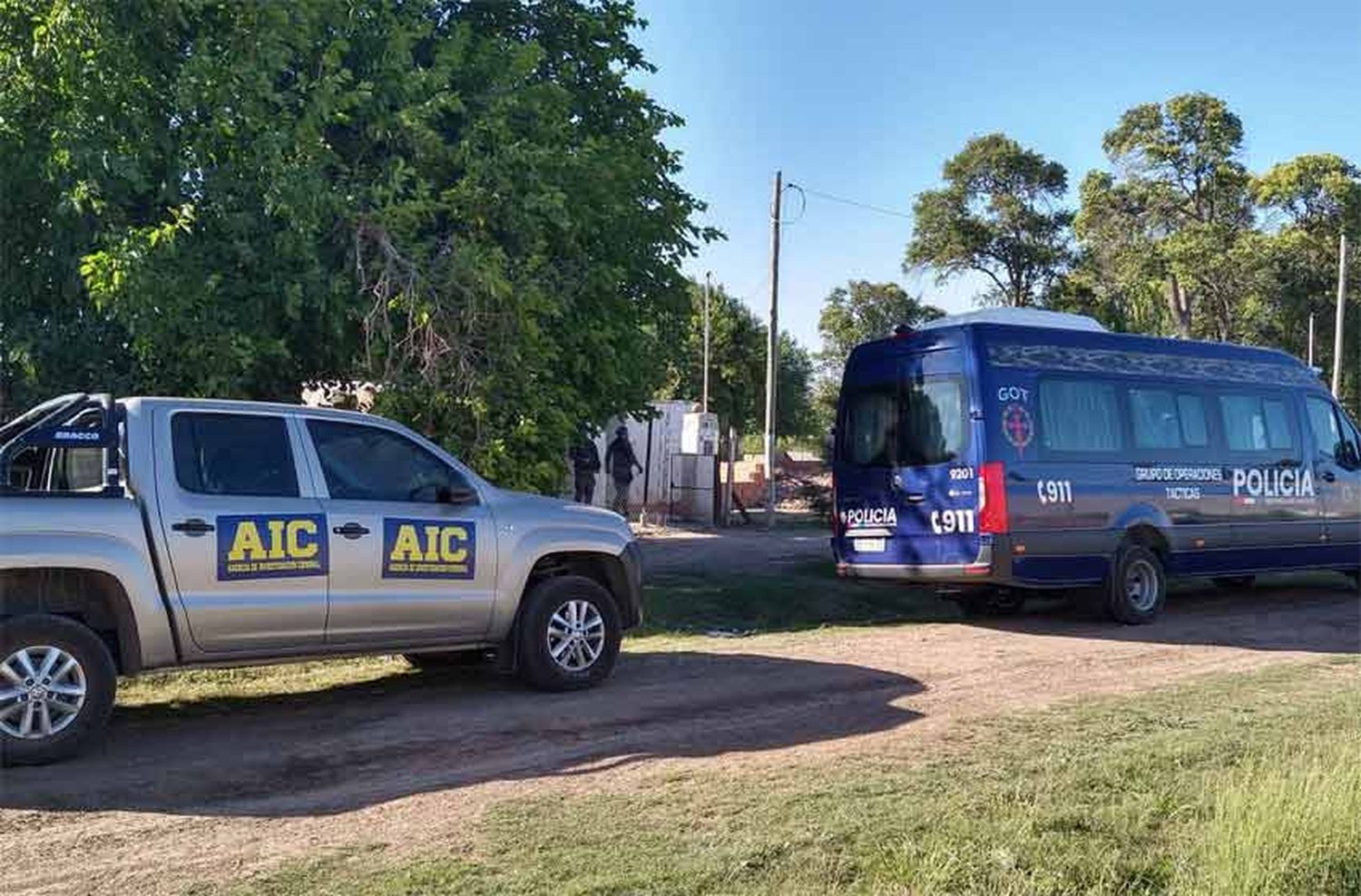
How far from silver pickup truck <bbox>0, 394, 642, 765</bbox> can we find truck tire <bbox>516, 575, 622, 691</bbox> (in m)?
0.01

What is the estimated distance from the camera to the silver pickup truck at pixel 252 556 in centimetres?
585

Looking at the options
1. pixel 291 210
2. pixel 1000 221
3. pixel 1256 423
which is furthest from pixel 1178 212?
pixel 291 210

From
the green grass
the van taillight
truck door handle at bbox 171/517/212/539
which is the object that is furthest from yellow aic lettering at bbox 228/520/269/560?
the van taillight

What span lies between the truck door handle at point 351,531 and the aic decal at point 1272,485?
30.1ft

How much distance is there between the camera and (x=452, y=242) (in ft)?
34.0

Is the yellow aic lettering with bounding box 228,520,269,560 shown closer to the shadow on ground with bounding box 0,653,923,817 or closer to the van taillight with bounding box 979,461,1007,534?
the shadow on ground with bounding box 0,653,923,817

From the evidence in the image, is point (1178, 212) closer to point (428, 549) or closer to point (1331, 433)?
point (1331, 433)

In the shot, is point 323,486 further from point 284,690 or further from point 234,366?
point 234,366

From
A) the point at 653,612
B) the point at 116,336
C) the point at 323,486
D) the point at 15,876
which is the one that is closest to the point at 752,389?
the point at 653,612

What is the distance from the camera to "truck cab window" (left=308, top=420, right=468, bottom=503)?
22.9ft

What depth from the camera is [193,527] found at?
20.6ft

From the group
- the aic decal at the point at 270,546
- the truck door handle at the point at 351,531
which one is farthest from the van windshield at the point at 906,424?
the aic decal at the point at 270,546

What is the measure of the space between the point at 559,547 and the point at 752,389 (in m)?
28.2

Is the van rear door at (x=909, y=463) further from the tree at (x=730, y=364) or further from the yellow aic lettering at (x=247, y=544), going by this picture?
the tree at (x=730, y=364)
